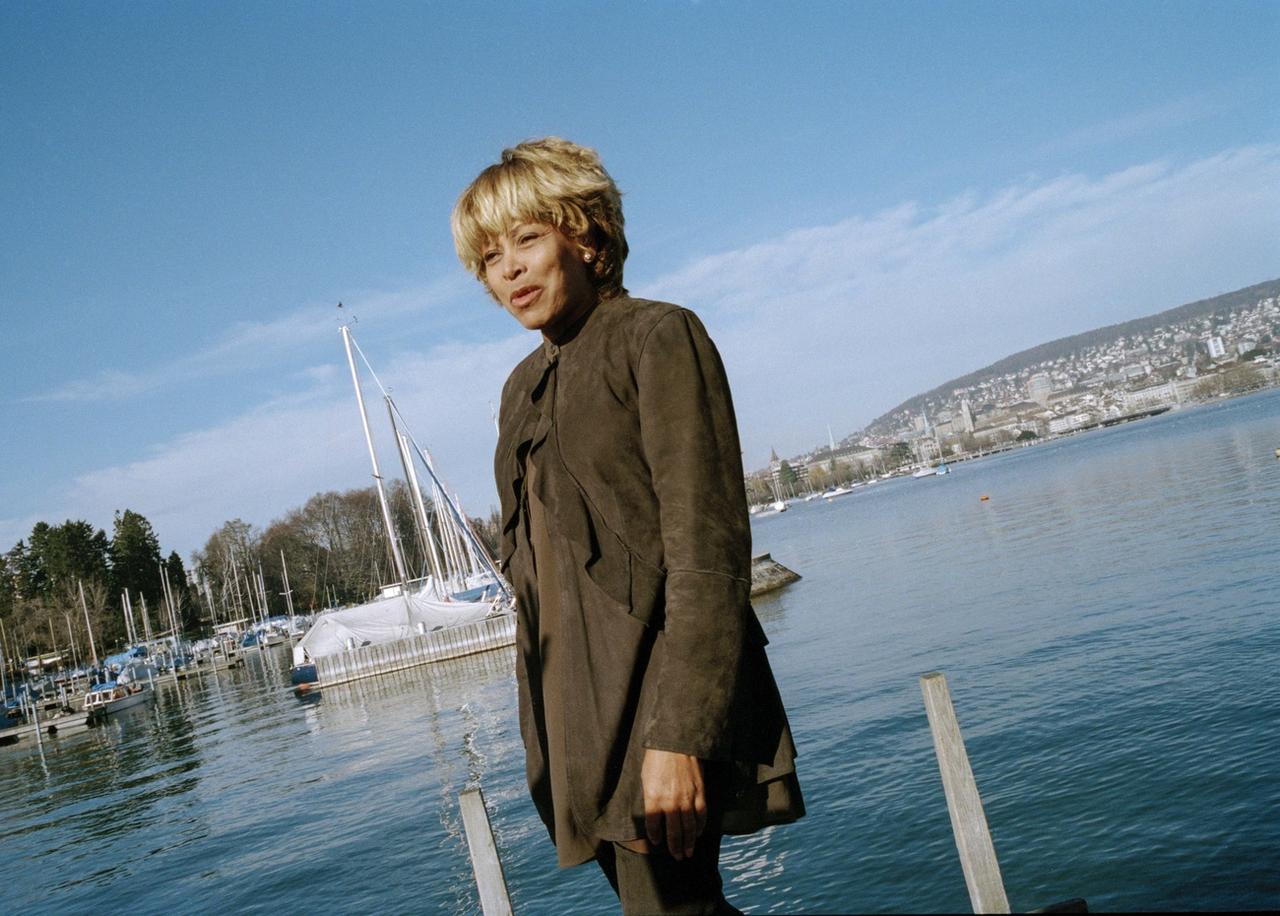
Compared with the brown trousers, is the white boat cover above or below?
below

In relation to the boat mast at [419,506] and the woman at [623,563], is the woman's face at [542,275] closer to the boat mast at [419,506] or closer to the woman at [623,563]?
the woman at [623,563]

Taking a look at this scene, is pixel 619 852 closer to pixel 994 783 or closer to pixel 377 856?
pixel 994 783

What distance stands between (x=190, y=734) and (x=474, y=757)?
19.0 meters

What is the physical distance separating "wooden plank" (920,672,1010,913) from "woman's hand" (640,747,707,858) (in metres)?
3.05

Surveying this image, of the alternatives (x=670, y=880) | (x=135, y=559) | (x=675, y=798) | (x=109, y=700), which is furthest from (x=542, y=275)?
(x=135, y=559)

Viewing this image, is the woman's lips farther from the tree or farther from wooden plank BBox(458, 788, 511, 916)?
the tree

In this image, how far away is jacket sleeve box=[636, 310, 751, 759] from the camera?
153 centimetres

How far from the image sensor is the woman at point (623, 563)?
155 centimetres

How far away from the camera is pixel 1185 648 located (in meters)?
13.6

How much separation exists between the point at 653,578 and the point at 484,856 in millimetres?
3078

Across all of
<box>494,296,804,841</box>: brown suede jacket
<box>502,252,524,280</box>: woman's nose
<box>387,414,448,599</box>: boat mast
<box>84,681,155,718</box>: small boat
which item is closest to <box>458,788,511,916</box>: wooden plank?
<box>494,296,804,841</box>: brown suede jacket

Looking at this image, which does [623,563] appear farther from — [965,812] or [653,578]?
[965,812]

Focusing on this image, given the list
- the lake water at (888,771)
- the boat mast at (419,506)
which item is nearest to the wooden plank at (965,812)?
the lake water at (888,771)

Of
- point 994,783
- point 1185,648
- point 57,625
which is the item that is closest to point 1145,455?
point 1185,648
